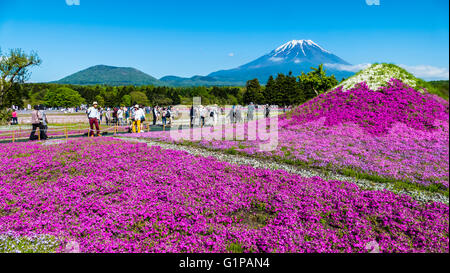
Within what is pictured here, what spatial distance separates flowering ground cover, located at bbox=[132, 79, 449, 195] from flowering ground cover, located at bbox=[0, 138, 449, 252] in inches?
143

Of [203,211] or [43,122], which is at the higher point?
[43,122]

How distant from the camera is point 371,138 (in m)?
18.7

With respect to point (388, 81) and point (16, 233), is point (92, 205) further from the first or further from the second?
point (388, 81)

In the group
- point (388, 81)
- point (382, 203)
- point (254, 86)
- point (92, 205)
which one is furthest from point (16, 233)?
point (254, 86)

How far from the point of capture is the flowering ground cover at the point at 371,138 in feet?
39.8

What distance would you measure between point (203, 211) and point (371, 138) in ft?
55.8

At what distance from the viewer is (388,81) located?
87.0 ft

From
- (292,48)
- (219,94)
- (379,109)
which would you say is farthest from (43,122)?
(219,94)

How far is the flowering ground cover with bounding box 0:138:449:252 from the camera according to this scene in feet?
17.9

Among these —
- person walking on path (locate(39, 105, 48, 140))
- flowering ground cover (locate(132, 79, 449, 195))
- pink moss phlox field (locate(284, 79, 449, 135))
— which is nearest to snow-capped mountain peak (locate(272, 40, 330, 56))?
flowering ground cover (locate(132, 79, 449, 195))

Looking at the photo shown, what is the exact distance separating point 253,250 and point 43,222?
5.44 metres

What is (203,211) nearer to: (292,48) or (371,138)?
(292,48)

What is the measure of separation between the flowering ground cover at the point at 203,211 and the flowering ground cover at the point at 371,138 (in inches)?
143

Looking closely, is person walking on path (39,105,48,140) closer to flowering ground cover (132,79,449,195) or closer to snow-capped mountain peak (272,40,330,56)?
flowering ground cover (132,79,449,195)
